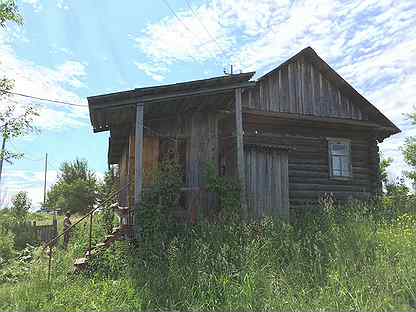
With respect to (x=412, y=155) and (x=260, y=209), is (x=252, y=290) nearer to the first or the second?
(x=260, y=209)

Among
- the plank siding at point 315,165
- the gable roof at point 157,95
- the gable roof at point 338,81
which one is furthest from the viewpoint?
the gable roof at point 338,81

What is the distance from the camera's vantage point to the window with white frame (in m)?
14.4

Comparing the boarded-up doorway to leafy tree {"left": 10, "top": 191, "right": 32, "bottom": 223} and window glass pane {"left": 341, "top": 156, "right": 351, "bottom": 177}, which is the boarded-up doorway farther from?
leafy tree {"left": 10, "top": 191, "right": 32, "bottom": 223}

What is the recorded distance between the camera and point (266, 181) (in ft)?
36.3

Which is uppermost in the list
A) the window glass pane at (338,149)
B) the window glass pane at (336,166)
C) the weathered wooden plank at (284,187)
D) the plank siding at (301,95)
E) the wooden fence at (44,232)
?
the plank siding at (301,95)

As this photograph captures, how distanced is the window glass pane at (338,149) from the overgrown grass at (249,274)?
609 centimetres

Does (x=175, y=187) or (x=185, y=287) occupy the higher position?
(x=175, y=187)

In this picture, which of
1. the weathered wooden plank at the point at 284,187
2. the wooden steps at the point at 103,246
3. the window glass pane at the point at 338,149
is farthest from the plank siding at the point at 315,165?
the wooden steps at the point at 103,246

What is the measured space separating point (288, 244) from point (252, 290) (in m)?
1.51

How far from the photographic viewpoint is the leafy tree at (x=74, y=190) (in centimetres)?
3466

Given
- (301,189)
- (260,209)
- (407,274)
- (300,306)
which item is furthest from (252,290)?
(301,189)

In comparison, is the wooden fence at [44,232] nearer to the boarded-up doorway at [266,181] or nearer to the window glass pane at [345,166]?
the boarded-up doorway at [266,181]

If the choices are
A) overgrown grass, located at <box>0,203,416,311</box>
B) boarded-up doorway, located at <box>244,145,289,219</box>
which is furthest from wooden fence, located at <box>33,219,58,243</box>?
boarded-up doorway, located at <box>244,145,289,219</box>

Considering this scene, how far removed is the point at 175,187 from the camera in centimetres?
947
